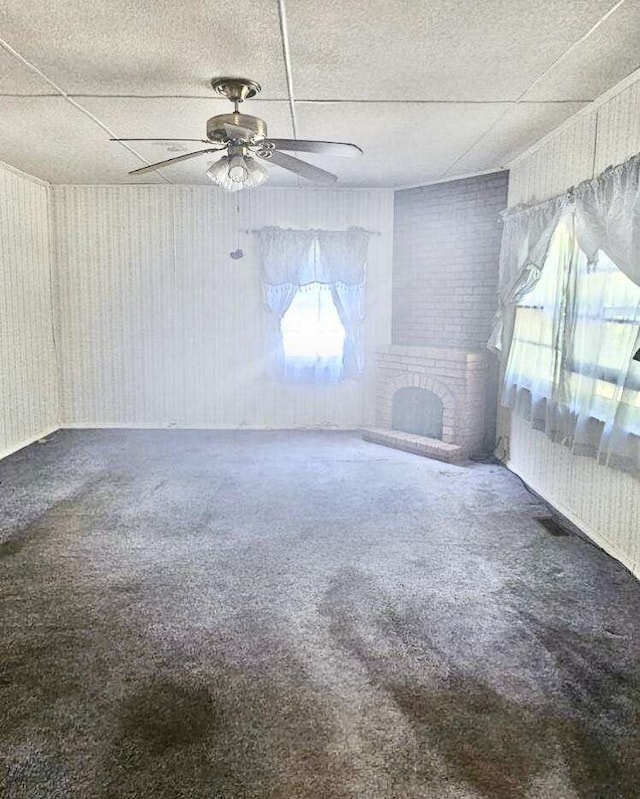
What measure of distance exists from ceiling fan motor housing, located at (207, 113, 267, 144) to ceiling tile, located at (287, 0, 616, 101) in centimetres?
34

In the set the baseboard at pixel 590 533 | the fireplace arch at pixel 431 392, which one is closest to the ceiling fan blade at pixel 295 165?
the fireplace arch at pixel 431 392

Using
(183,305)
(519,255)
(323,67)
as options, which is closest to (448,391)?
(519,255)

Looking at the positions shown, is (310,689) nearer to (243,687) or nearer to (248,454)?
(243,687)

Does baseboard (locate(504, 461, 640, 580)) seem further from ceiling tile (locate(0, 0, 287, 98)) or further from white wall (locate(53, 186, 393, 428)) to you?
ceiling tile (locate(0, 0, 287, 98))

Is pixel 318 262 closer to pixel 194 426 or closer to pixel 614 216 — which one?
pixel 194 426

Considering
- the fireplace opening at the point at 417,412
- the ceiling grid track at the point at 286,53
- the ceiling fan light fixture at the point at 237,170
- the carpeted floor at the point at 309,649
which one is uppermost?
the ceiling grid track at the point at 286,53

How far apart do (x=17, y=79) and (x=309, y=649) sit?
10.2 ft

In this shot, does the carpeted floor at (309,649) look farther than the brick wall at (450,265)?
No

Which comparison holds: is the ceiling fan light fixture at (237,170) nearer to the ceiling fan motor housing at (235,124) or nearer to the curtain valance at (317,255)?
the ceiling fan motor housing at (235,124)

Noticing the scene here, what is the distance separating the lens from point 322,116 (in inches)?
141

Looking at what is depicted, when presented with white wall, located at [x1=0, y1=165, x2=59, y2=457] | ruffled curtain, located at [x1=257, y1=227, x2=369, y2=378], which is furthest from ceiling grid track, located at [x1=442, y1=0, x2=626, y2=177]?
white wall, located at [x1=0, y1=165, x2=59, y2=457]

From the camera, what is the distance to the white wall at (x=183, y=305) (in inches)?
231

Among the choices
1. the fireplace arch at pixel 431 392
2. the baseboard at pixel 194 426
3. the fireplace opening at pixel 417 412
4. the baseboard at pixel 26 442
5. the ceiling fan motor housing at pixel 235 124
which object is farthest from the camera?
the baseboard at pixel 194 426

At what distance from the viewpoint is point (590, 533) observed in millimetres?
3371
